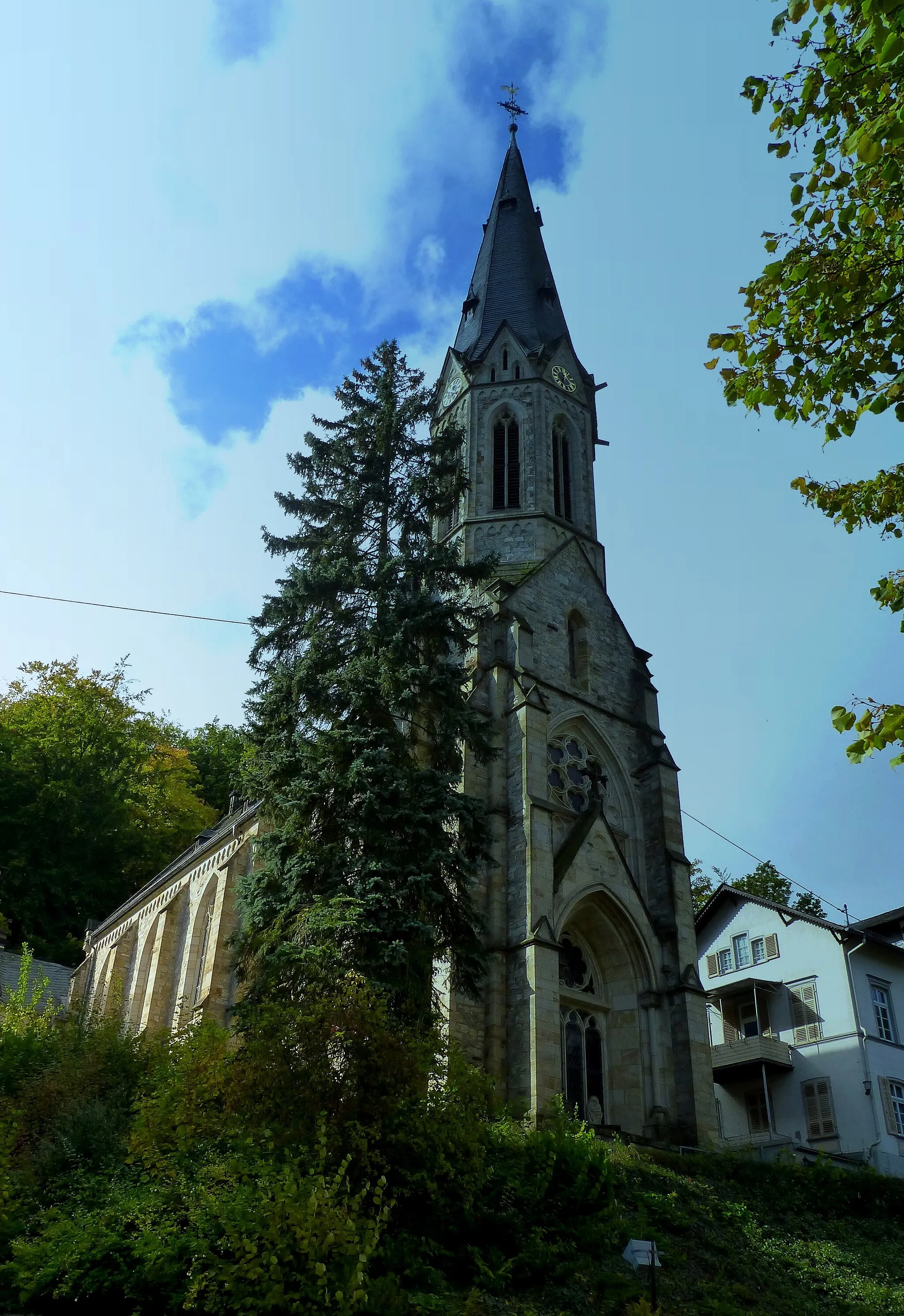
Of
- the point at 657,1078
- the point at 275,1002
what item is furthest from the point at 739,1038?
the point at 275,1002

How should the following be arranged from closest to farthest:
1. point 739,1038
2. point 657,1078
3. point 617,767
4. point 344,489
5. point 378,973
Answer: point 378,973
point 344,489
point 657,1078
point 617,767
point 739,1038

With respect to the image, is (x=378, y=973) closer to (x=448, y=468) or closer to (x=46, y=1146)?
(x=46, y=1146)

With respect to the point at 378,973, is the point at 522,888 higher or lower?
higher

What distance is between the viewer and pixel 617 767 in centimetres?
2866

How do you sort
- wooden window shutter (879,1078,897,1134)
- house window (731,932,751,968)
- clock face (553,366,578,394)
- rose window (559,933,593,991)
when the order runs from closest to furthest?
rose window (559,933,593,991)
wooden window shutter (879,1078,897,1134)
house window (731,932,751,968)
clock face (553,366,578,394)

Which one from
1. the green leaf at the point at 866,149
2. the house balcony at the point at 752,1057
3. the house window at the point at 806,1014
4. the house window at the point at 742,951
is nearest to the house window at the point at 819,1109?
the house balcony at the point at 752,1057

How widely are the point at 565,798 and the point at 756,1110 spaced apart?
11147 mm

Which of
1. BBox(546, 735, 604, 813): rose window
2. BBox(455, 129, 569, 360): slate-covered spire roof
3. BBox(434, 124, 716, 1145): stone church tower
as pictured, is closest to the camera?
BBox(434, 124, 716, 1145): stone church tower

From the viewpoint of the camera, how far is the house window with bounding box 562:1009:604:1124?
77.3 feet

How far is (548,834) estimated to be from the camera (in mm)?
23953

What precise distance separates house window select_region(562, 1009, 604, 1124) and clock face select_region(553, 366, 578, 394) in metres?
18.7

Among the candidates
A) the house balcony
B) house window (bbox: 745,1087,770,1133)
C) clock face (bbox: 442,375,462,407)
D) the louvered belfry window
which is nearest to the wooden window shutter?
the house balcony

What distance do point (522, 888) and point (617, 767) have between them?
623 cm

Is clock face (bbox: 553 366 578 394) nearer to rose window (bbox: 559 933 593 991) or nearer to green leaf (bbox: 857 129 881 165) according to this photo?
rose window (bbox: 559 933 593 991)
